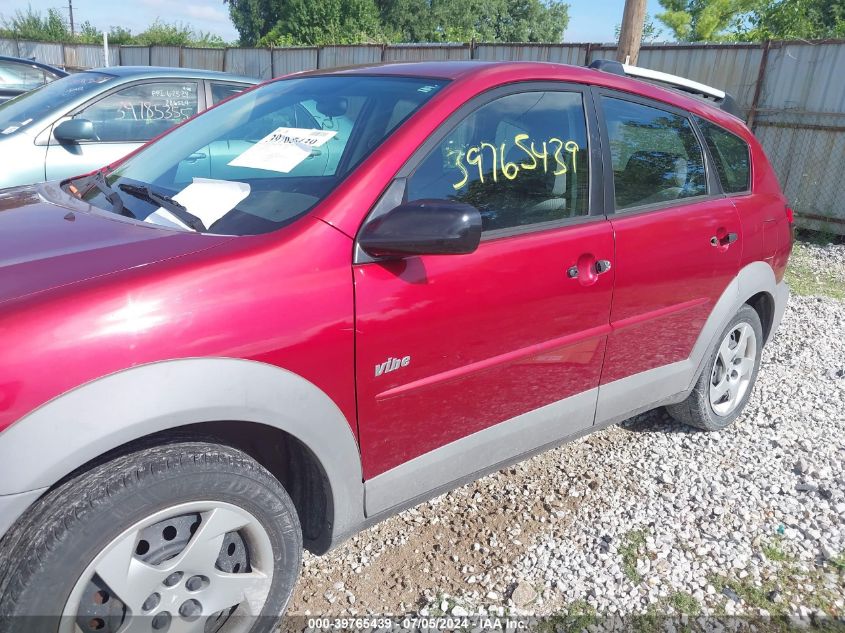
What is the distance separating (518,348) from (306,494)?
2.82ft

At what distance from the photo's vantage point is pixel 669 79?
345cm

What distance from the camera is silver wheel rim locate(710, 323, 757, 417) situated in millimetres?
3516

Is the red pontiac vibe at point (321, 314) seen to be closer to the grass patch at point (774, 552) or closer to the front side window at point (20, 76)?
the grass patch at point (774, 552)

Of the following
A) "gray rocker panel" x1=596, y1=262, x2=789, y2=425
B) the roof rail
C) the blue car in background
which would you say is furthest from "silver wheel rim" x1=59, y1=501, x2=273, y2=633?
the blue car in background

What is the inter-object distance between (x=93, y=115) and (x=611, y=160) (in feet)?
13.8

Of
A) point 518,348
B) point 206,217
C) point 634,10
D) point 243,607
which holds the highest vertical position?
point 634,10

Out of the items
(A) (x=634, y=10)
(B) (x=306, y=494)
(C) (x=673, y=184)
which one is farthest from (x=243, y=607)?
(A) (x=634, y=10)

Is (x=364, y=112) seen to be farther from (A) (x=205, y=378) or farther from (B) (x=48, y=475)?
(B) (x=48, y=475)

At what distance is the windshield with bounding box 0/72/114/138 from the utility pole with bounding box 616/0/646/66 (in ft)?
16.8

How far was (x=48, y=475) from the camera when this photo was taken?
1.49 metres

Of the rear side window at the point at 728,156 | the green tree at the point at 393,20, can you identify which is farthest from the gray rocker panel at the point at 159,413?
the green tree at the point at 393,20

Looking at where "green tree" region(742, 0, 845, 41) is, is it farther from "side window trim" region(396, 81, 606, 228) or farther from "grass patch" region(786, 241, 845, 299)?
"side window trim" region(396, 81, 606, 228)

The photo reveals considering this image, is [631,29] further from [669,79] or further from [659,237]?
[659,237]

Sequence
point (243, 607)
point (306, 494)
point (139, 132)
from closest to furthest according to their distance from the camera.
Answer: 1. point (243, 607)
2. point (306, 494)
3. point (139, 132)
